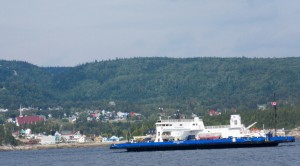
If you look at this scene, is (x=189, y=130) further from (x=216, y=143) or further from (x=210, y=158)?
(x=210, y=158)

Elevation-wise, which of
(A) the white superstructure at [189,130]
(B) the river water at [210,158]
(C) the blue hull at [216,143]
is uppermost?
(A) the white superstructure at [189,130]

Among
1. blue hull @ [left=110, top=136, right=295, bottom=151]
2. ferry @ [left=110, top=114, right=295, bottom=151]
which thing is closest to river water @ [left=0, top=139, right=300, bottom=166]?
blue hull @ [left=110, top=136, right=295, bottom=151]

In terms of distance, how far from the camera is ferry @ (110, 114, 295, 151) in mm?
124750

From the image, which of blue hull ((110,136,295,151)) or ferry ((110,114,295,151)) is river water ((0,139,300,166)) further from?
ferry ((110,114,295,151))

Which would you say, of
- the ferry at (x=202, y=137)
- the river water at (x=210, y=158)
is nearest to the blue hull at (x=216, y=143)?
the ferry at (x=202, y=137)

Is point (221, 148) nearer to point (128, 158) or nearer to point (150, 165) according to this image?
point (128, 158)

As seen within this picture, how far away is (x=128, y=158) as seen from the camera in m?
115

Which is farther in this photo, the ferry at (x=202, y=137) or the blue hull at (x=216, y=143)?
the ferry at (x=202, y=137)

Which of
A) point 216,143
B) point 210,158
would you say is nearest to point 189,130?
point 216,143

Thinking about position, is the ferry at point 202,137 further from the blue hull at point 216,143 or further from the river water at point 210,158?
the river water at point 210,158

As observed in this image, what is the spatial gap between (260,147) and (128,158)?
1960 centimetres

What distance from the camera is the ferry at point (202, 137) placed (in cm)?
12475

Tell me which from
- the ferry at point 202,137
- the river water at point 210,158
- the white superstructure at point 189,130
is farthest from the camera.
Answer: the white superstructure at point 189,130

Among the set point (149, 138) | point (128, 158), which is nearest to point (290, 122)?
point (149, 138)
